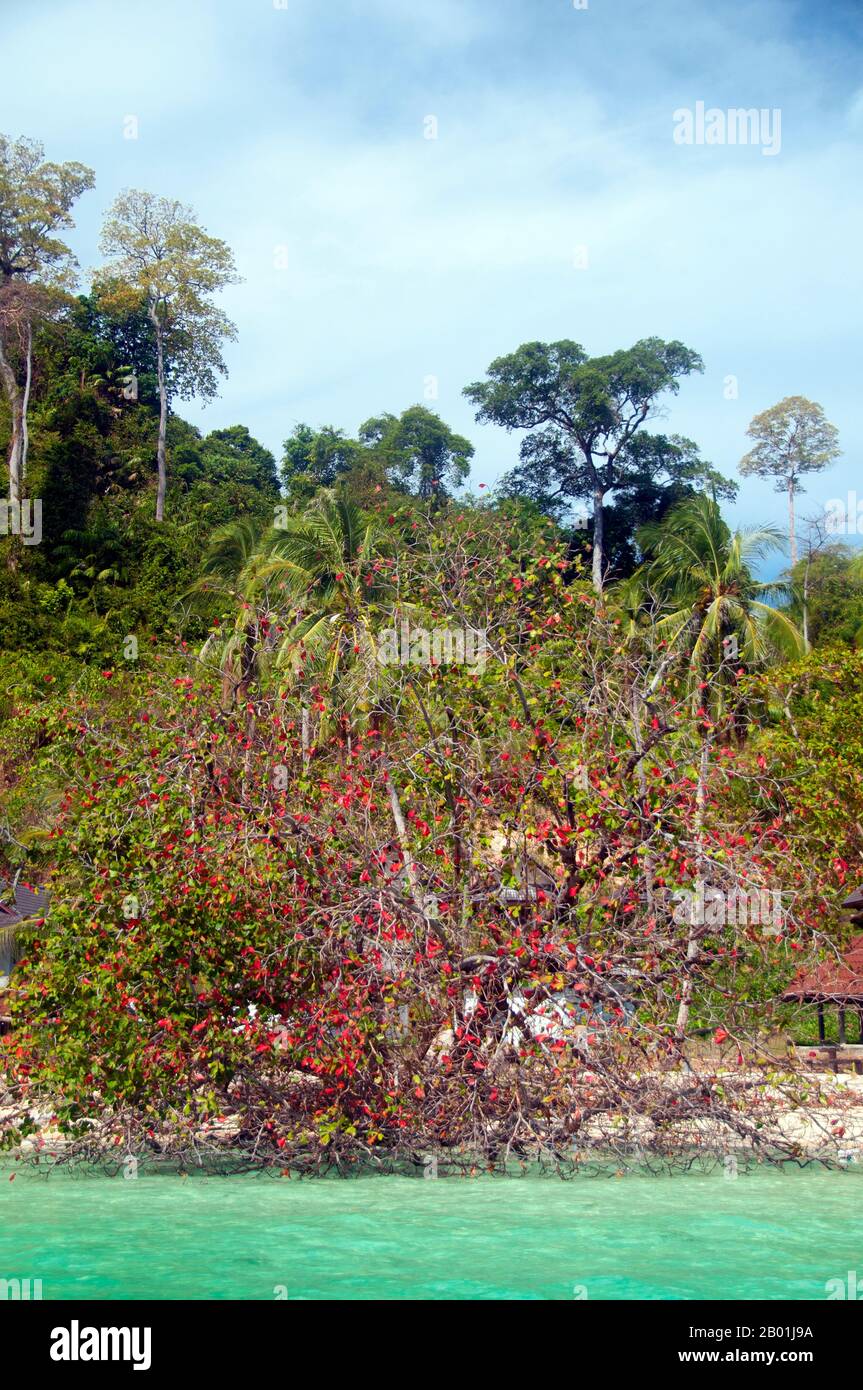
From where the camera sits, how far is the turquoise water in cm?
868

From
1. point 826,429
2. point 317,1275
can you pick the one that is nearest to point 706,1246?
point 317,1275

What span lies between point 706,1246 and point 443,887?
357cm

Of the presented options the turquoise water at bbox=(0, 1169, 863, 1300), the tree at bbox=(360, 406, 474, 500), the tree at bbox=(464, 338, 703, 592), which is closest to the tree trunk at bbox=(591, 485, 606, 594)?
the tree at bbox=(464, 338, 703, 592)

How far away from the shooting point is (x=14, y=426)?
40438 mm

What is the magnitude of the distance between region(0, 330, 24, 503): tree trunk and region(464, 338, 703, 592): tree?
569 inches

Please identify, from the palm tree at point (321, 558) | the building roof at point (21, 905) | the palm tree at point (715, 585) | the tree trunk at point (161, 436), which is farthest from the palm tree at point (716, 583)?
the tree trunk at point (161, 436)

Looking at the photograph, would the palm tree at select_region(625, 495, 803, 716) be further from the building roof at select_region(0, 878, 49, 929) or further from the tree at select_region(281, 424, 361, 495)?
the tree at select_region(281, 424, 361, 495)

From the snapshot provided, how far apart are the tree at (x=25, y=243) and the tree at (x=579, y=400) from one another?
13792 millimetres

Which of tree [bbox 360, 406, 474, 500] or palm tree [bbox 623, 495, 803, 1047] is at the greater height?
tree [bbox 360, 406, 474, 500]

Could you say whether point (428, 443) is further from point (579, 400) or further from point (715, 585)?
point (715, 585)

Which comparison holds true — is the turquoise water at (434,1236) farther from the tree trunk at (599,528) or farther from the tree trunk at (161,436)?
the tree trunk at (161,436)

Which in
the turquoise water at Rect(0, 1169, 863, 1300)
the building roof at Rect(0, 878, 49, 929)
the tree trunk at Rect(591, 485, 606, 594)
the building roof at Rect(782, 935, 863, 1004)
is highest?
the tree trunk at Rect(591, 485, 606, 594)

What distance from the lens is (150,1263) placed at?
359 inches

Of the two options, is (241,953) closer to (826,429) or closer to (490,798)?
(490,798)
